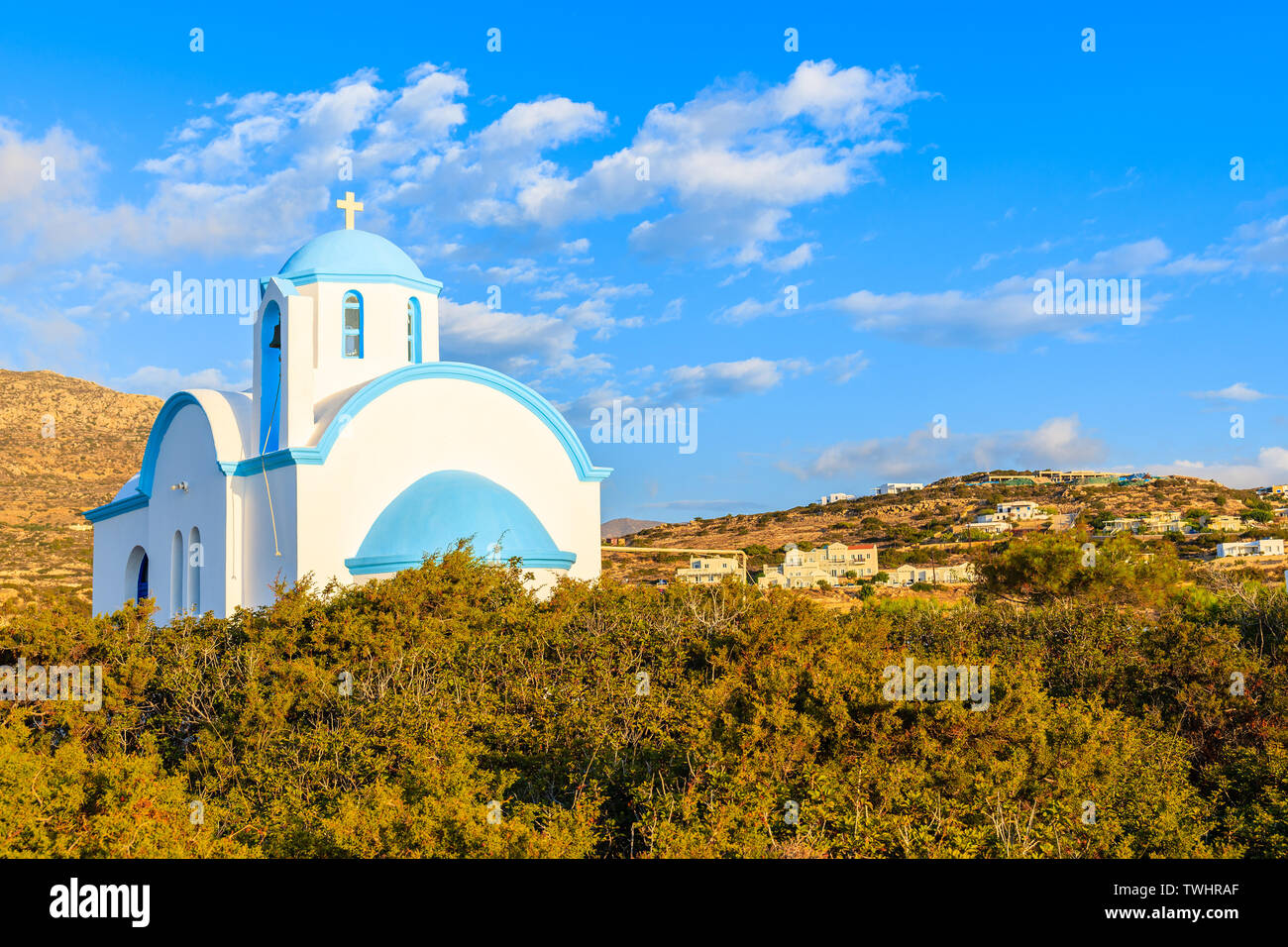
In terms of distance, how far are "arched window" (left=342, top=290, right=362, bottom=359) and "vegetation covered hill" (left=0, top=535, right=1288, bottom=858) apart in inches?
177

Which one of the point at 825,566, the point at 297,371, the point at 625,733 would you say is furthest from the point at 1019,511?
the point at 625,733

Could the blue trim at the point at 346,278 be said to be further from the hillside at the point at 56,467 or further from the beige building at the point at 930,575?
the beige building at the point at 930,575

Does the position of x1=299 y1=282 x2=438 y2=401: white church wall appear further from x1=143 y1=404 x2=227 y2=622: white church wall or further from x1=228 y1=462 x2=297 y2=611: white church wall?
x1=143 y1=404 x2=227 y2=622: white church wall

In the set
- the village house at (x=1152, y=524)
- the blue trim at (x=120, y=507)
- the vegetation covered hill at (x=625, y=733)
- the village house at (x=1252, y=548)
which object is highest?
the village house at (x=1152, y=524)

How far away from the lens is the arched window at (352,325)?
53.8ft

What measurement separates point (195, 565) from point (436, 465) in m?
4.32

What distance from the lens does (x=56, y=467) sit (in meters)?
58.9

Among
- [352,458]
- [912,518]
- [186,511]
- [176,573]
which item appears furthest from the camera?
[912,518]

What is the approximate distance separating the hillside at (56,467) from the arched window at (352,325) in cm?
2716

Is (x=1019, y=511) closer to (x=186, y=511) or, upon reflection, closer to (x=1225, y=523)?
(x=1225, y=523)

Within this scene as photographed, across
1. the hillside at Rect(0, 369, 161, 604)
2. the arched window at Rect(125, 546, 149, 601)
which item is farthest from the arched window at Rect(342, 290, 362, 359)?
the hillside at Rect(0, 369, 161, 604)

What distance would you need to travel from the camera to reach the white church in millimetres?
14094

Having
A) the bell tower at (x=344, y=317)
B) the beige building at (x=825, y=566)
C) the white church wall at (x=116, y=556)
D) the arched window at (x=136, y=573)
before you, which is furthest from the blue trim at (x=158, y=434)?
the beige building at (x=825, y=566)
